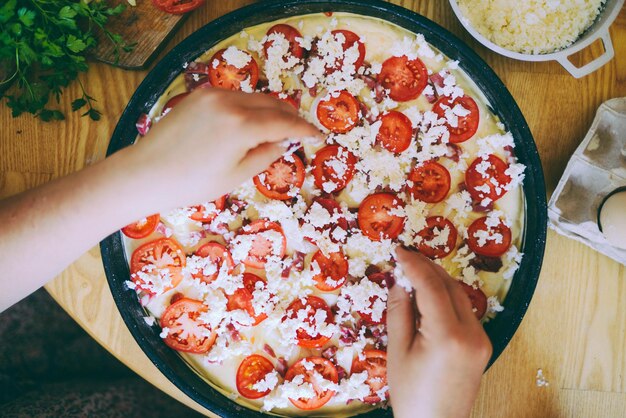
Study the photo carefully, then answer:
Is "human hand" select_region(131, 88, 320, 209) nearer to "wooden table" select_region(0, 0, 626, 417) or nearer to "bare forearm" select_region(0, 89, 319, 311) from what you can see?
"bare forearm" select_region(0, 89, 319, 311)

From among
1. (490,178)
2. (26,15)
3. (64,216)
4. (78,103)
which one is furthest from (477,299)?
(26,15)

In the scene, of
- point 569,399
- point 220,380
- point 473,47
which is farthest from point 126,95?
point 569,399

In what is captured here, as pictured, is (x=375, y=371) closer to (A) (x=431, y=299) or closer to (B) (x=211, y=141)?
(A) (x=431, y=299)

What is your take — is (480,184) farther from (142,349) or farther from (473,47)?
(142,349)

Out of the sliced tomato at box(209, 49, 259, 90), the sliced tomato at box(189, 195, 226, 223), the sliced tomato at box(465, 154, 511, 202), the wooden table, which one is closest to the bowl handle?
the wooden table

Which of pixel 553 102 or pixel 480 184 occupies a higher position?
pixel 553 102
